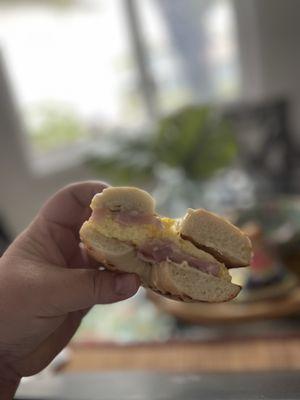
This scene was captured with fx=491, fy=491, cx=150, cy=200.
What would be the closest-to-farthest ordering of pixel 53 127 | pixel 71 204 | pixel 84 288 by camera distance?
pixel 84 288, pixel 71 204, pixel 53 127

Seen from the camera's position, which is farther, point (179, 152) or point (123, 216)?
point (179, 152)

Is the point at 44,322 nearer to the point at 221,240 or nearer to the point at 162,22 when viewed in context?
the point at 221,240

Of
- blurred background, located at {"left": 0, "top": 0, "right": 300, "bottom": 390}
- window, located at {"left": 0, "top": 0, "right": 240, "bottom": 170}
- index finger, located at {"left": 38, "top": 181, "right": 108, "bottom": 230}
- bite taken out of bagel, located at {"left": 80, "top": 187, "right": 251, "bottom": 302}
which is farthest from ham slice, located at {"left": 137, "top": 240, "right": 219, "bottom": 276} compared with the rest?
window, located at {"left": 0, "top": 0, "right": 240, "bottom": 170}

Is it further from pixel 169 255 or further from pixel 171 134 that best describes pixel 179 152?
pixel 169 255

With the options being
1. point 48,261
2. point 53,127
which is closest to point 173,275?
point 48,261

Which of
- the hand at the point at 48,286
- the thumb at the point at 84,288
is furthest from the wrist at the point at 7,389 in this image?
the thumb at the point at 84,288

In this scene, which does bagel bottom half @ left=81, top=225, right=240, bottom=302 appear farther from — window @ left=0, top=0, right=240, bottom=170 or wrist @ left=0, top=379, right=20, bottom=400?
window @ left=0, top=0, right=240, bottom=170
